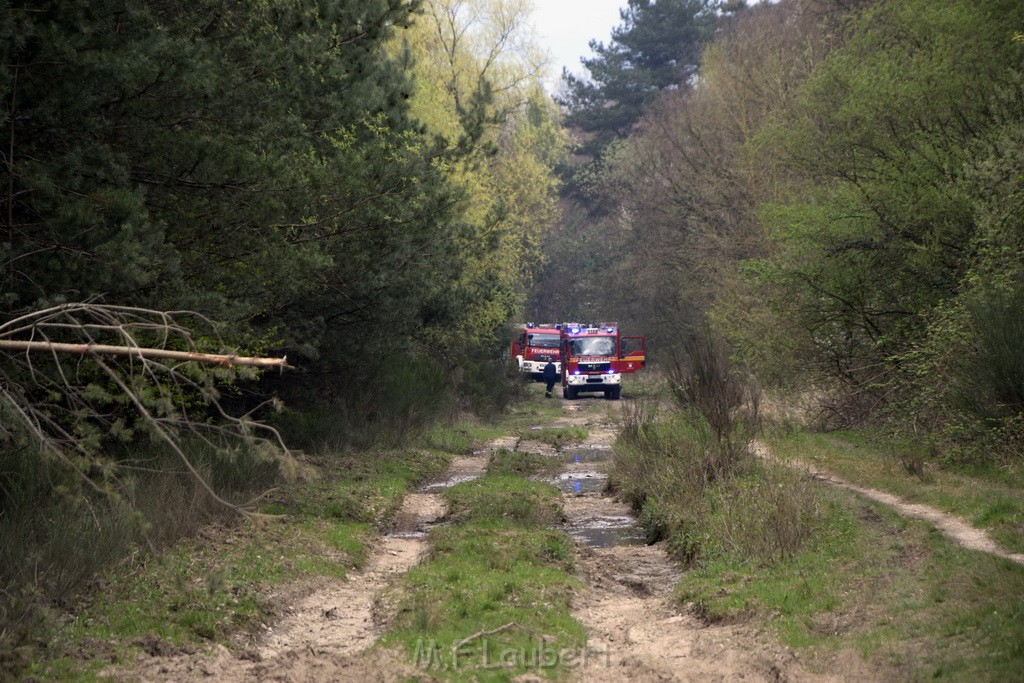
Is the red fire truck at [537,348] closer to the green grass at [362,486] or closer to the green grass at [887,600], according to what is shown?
the green grass at [362,486]

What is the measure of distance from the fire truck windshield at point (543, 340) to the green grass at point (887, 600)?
37.4 meters

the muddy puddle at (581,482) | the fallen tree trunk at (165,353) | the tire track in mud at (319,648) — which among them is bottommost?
the muddy puddle at (581,482)

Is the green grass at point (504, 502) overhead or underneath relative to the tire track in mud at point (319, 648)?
underneath

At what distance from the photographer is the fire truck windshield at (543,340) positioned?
50.0 metres

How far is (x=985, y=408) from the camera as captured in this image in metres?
16.4

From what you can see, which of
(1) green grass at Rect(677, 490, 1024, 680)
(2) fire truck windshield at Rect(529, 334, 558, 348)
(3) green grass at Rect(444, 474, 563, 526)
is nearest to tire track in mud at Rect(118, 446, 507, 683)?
(3) green grass at Rect(444, 474, 563, 526)

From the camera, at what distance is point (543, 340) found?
5012cm

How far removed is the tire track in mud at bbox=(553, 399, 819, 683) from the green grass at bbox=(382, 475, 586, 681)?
28 cm

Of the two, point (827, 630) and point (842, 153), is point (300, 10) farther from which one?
point (842, 153)

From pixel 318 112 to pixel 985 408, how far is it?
1075 centimetres

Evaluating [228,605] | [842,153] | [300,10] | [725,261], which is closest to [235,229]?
[300,10]

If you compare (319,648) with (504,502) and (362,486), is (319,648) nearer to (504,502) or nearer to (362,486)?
(504,502)

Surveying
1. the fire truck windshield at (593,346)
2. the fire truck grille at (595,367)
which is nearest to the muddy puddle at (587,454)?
the fire truck grille at (595,367)

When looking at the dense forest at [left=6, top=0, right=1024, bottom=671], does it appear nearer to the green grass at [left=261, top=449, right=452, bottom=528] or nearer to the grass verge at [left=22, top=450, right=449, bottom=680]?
the grass verge at [left=22, top=450, right=449, bottom=680]
